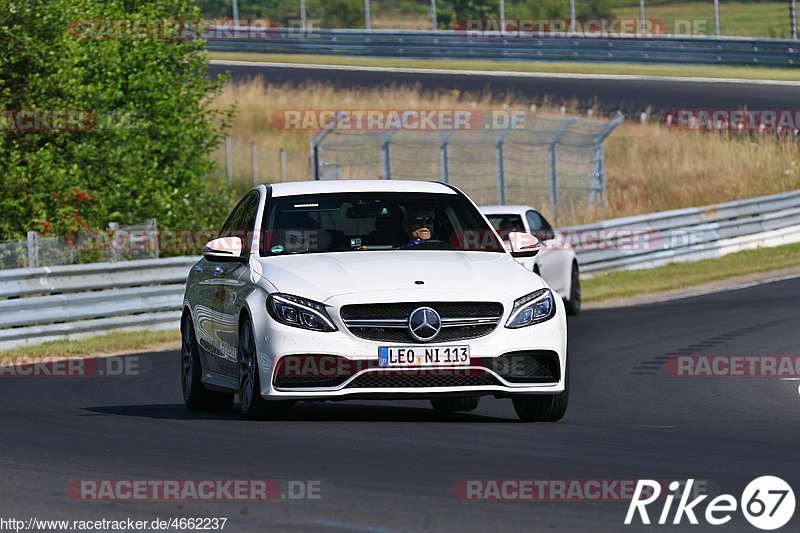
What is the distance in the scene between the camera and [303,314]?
32.3ft

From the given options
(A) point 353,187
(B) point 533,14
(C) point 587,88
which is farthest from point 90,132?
(B) point 533,14

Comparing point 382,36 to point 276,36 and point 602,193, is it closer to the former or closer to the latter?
point 276,36

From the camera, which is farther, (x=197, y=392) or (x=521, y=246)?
(x=197, y=392)

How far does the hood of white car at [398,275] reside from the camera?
32.4 feet

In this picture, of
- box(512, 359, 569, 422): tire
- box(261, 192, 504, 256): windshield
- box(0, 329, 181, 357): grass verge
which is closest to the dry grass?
box(0, 329, 181, 357): grass verge

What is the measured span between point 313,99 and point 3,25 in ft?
62.4

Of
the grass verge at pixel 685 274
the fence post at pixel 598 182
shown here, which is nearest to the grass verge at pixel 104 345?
the grass verge at pixel 685 274

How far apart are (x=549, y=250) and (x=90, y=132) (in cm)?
840

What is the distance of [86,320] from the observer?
22.1 meters

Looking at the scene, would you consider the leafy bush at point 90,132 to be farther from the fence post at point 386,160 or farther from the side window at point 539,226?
the side window at point 539,226

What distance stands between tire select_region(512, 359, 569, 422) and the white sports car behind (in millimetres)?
12395

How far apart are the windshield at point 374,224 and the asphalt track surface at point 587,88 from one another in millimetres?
32163

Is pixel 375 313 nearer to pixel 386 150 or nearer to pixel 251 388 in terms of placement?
pixel 251 388

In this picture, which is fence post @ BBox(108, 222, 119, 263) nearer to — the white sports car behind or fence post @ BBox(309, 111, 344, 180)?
the white sports car behind
